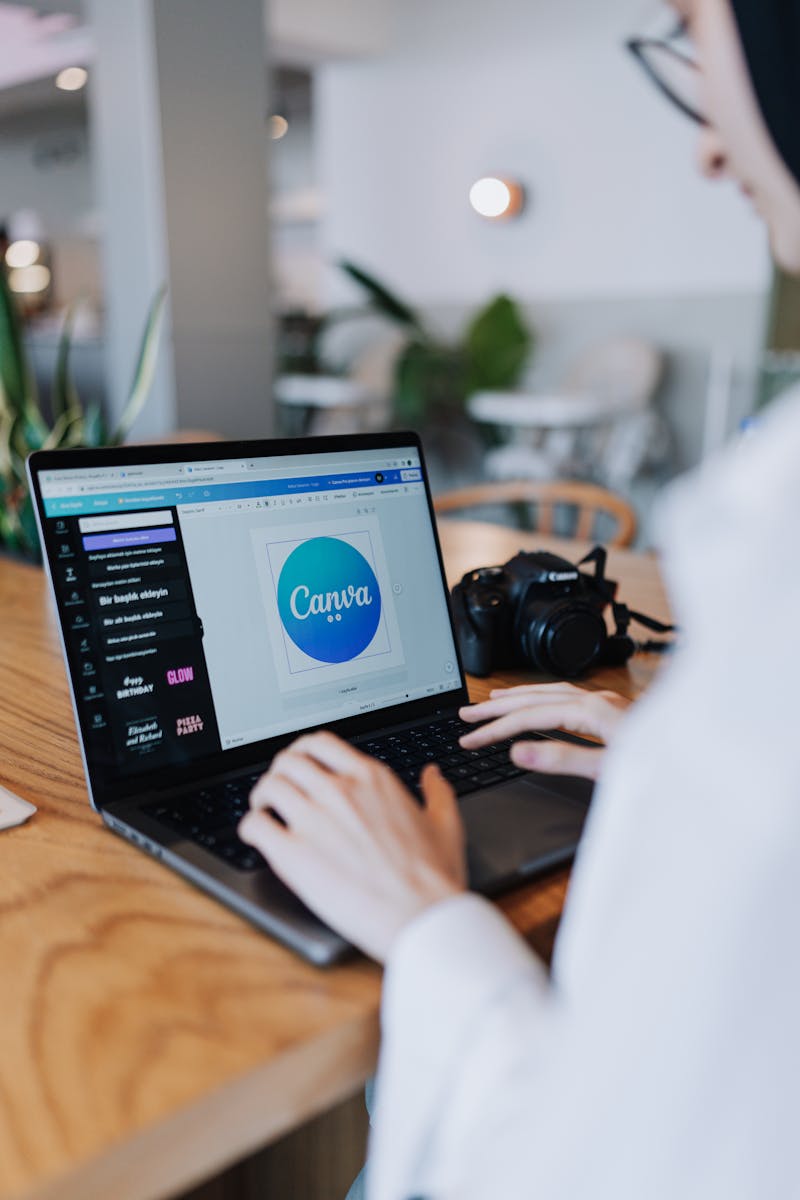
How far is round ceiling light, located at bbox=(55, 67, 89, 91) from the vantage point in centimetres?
557

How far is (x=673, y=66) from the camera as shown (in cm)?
66

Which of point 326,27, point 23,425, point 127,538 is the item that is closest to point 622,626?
point 127,538

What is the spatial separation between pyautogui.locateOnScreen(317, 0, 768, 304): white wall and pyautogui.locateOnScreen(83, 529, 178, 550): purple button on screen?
16.3 ft

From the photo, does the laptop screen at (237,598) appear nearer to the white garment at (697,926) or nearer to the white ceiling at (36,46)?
the white garment at (697,926)

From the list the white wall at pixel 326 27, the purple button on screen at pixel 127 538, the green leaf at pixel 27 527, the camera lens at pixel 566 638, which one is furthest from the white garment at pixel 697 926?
the white wall at pixel 326 27

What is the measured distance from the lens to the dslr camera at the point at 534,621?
108 cm

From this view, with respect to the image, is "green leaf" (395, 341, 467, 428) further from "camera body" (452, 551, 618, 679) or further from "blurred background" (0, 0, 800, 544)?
"camera body" (452, 551, 618, 679)

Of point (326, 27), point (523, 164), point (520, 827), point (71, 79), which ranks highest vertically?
point (326, 27)

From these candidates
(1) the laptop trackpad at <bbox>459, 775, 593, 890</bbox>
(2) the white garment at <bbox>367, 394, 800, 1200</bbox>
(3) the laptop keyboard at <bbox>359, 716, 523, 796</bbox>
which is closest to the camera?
(2) the white garment at <bbox>367, 394, 800, 1200</bbox>

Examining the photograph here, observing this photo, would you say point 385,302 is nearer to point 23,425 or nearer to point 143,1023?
point 23,425

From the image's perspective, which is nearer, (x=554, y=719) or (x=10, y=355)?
(x=554, y=719)

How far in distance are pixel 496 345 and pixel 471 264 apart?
0.78m

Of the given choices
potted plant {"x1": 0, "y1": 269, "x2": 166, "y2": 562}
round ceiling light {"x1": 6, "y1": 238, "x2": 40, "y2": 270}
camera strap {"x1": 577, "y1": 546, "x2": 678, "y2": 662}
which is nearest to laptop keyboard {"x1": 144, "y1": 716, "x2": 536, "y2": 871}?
camera strap {"x1": 577, "y1": 546, "x2": 678, "y2": 662}

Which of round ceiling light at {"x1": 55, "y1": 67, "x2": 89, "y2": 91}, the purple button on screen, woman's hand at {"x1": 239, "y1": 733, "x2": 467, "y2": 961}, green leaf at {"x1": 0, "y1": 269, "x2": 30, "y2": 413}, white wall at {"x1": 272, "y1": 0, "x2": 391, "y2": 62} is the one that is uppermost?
white wall at {"x1": 272, "y1": 0, "x2": 391, "y2": 62}
